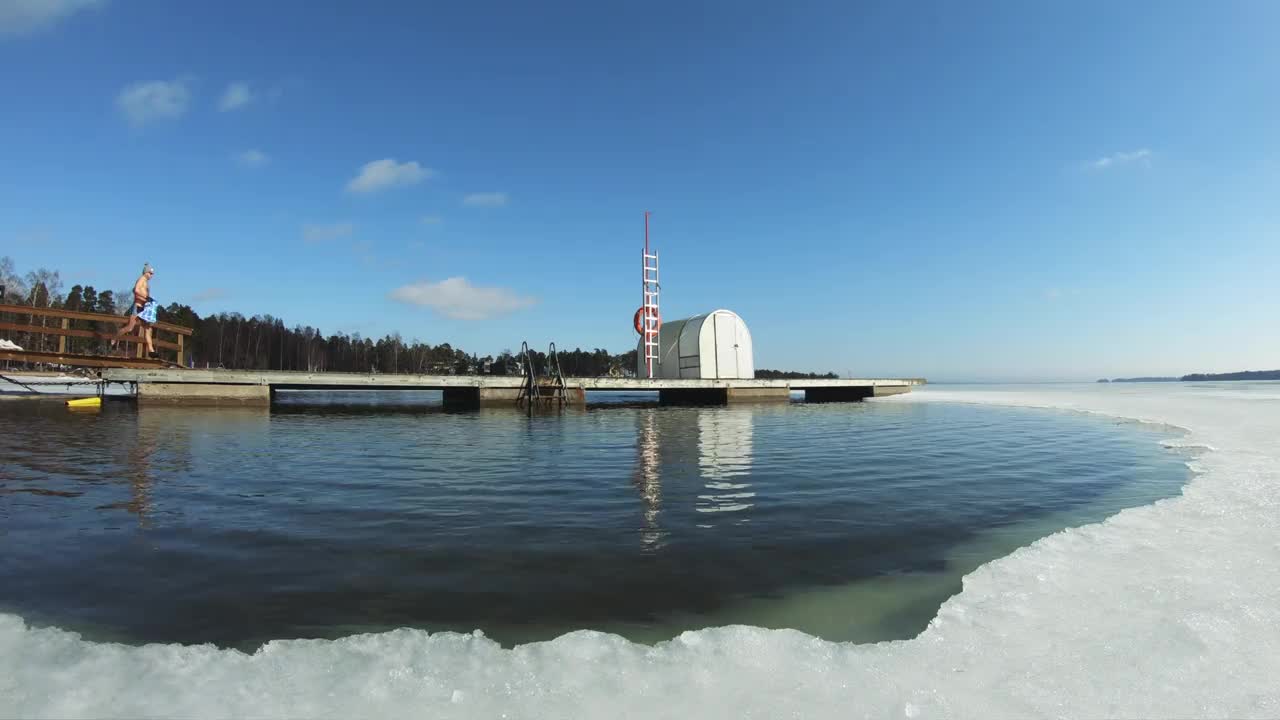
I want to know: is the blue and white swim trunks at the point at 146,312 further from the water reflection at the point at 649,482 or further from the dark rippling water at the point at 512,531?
the water reflection at the point at 649,482

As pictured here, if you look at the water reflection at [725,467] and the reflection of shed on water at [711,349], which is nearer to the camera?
the water reflection at [725,467]

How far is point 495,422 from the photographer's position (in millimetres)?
20359

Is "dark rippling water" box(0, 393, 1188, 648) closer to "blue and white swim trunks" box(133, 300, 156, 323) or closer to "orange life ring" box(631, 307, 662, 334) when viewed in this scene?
"blue and white swim trunks" box(133, 300, 156, 323)

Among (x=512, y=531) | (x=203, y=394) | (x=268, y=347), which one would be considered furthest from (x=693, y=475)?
(x=268, y=347)

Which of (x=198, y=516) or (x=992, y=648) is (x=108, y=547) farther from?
(x=992, y=648)

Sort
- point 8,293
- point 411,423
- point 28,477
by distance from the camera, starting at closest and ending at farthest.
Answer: point 28,477 < point 411,423 < point 8,293

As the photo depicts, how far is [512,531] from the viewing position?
223 inches

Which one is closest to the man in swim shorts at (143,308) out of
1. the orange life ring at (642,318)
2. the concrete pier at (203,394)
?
the concrete pier at (203,394)

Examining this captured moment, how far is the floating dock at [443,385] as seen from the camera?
74.3 ft

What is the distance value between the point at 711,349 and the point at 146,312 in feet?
104

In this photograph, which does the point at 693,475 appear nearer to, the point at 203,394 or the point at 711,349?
the point at 203,394

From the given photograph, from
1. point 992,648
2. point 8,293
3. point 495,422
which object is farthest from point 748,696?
point 8,293

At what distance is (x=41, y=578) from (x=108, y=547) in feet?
2.38

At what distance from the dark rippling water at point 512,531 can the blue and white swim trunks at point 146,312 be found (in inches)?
283
